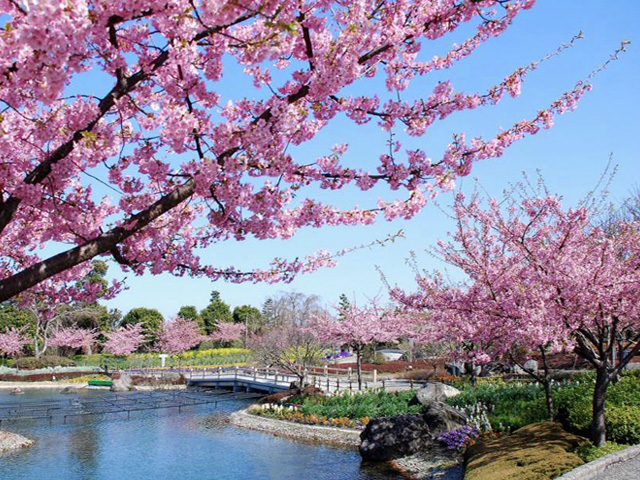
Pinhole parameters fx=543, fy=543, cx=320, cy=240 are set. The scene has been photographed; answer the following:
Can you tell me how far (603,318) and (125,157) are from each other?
7.39 metres

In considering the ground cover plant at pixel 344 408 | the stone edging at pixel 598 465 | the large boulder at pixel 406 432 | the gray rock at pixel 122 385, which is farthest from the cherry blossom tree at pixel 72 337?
the stone edging at pixel 598 465

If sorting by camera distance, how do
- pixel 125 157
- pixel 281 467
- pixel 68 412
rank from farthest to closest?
pixel 68 412 → pixel 281 467 → pixel 125 157

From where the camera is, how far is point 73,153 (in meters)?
4.52

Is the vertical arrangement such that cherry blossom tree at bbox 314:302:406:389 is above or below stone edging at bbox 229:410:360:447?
above

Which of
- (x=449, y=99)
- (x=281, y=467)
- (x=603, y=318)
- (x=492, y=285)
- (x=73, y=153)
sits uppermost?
(x=449, y=99)

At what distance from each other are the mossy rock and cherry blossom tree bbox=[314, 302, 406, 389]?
604 inches

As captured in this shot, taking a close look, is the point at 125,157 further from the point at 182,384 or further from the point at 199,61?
the point at 182,384

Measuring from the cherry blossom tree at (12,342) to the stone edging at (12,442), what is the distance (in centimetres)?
2893

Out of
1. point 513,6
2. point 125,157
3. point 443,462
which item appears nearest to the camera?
point 513,6

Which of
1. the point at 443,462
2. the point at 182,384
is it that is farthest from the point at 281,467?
the point at 182,384

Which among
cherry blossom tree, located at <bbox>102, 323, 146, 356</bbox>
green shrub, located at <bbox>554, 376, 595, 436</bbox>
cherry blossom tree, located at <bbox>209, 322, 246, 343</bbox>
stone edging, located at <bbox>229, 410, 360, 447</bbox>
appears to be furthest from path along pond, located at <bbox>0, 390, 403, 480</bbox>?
cherry blossom tree, located at <bbox>209, 322, 246, 343</bbox>

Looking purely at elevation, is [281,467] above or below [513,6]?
below

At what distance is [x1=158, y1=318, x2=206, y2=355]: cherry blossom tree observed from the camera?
4232cm

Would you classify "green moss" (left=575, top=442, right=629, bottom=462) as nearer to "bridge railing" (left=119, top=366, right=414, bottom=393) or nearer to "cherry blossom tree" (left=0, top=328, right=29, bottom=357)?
"bridge railing" (left=119, top=366, right=414, bottom=393)
